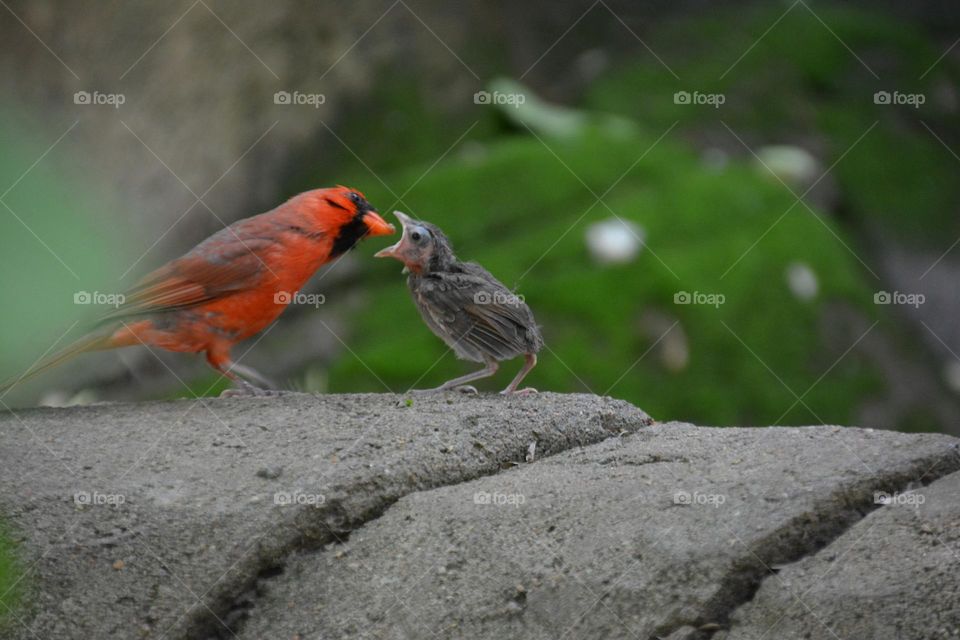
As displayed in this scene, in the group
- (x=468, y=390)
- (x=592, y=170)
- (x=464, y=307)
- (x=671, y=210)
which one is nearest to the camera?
(x=464, y=307)

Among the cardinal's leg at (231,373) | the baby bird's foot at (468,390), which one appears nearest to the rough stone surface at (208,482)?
the baby bird's foot at (468,390)

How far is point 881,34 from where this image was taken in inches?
383

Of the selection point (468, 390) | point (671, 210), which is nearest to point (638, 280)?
point (671, 210)

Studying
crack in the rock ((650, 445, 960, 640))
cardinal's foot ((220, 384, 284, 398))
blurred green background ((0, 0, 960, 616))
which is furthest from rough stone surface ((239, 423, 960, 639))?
blurred green background ((0, 0, 960, 616))

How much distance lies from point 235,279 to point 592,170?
4.13 m

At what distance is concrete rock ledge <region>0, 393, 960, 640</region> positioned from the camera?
99.8 inches

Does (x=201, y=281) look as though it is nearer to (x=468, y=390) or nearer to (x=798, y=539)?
(x=468, y=390)

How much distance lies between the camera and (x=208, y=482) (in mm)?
3195

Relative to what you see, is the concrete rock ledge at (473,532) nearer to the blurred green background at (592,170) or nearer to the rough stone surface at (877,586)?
the rough stone surface at (877,586)

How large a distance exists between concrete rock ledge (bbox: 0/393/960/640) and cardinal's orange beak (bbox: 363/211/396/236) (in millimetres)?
770

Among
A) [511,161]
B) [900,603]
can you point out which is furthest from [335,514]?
[511,161]

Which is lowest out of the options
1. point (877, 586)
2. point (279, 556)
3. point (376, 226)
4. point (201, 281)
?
point (279, 556)

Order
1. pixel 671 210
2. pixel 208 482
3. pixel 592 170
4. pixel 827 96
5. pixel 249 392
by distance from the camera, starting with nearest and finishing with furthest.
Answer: pixel 208 482 < pixel 249 392 < pixel 671 210 < pixel 592 170 < pixel 827 96

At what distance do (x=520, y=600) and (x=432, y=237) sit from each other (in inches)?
66.6
